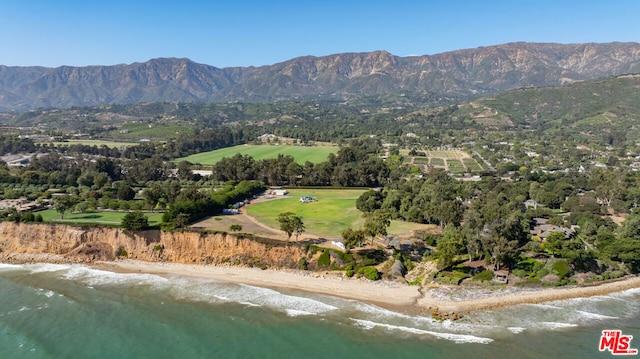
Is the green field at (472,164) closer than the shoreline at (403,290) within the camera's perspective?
No

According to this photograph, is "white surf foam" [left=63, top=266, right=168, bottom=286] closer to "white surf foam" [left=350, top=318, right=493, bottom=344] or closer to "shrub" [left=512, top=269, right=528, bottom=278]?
"white surf foam" [left=350, top=318, right=493, bottom=344]

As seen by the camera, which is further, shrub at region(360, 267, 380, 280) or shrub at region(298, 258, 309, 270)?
shrub at region(298, 258, 309, 270)

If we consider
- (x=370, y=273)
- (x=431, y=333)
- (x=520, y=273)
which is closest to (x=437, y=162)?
(x=520, y=273)

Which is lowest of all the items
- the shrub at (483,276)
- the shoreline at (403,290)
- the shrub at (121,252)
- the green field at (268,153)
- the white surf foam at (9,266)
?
the white surf foam at (9,266)

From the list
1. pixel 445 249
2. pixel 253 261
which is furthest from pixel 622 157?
pixel 253 261

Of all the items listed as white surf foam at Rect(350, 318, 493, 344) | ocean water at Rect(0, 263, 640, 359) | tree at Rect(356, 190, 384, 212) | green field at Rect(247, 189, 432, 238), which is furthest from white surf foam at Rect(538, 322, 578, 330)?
tree at Rect(356, 190, 384, 212)

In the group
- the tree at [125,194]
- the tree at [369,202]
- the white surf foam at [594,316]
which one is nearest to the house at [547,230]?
the white surf foam at [594,316]

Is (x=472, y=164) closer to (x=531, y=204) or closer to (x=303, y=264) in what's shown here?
(x=531, y=204)

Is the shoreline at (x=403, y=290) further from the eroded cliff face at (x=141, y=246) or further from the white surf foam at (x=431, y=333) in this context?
the white surf foam at (x=431, y=333)
